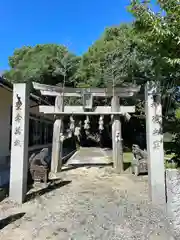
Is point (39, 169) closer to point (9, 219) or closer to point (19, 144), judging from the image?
point (19, 144)

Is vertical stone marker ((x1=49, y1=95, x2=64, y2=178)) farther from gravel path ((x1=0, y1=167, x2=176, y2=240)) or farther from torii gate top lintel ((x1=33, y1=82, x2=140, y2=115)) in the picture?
gravel path ((x1=0, y1=167, x2=176, y2=240))

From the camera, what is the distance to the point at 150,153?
5.38m

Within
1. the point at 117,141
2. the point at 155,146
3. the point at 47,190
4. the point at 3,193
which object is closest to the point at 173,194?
the point at 155,146

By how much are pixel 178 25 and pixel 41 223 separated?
12.3ft

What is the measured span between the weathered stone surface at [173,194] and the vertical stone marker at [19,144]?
2.96 meters

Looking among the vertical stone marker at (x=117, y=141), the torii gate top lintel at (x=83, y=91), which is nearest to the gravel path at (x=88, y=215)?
the vertical stone marker at (x=117, y=141)

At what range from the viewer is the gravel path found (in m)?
3.72

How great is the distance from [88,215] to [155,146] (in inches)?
80.1

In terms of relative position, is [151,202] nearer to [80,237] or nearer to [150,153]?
[150,153]

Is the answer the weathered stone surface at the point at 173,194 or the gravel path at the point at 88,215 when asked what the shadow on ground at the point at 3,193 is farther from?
the weathered stone surface at the point at 173,194

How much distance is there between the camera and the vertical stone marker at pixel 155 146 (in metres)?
5.14

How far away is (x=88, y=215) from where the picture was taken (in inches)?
177

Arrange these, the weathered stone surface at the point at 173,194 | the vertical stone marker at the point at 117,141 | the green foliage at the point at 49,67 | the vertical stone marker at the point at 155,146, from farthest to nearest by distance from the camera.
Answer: the green foliage at the point at 49,67 < the vertical stone marker at the point at 117,141 < the vertical stone marker at the point at 155,146 < the weathered stone surface at the point at 173,194

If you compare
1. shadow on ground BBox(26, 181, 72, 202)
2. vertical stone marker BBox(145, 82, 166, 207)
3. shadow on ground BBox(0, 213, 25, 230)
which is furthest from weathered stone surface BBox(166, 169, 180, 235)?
shadow on ground BBox(26, 181, 72, 202)
